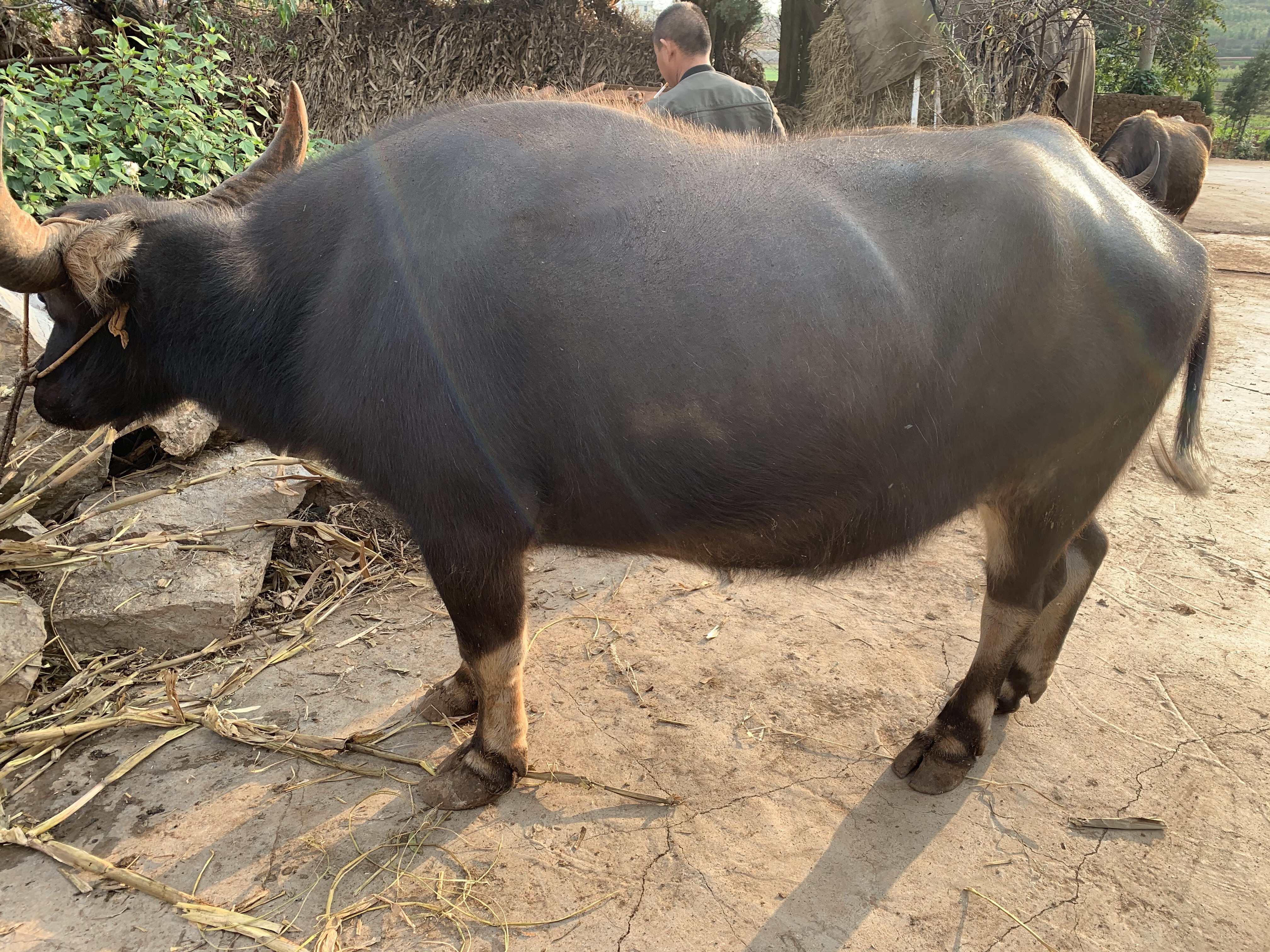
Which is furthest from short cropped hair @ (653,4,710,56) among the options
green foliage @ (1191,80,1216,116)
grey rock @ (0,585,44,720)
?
green foliage @ (1191,80,1216,116)

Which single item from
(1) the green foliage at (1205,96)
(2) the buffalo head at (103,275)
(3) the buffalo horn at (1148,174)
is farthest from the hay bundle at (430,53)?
(1) the green foliage at (1205,96)

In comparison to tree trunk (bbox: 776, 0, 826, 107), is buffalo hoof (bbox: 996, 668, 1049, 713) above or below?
below

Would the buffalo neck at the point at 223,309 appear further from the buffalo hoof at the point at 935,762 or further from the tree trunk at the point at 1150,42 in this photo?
the tree trunk at the point at 1150,42

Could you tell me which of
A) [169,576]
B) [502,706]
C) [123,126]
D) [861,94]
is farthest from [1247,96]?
[169,576]

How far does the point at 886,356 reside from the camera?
2.07m

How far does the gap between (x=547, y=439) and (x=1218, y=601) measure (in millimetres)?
3269

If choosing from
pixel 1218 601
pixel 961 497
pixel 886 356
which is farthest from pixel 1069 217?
pixel 1218 601

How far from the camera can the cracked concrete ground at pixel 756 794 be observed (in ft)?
7.38

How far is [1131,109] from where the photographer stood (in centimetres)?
1526

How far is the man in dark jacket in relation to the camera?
4.44m

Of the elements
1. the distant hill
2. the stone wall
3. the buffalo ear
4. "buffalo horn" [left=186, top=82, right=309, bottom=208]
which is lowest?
the stone wall

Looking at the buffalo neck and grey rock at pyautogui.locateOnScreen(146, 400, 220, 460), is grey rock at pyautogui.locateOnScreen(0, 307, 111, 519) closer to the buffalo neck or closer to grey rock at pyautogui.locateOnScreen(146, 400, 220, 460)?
grey rock at pyautogui.locateOnScreen(146, 400, 220, 460)

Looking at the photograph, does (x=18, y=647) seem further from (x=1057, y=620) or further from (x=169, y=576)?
(x=1057, y=620)

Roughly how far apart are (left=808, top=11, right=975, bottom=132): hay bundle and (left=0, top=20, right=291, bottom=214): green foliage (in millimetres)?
5037
